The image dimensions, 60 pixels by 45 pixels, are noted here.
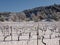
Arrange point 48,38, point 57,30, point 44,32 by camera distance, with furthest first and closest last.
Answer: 1. point 57,30
2. point 44,32
3. point 48,38

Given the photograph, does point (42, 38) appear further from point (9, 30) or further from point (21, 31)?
point (9, 30)

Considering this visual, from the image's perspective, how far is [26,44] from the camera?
3072 mm

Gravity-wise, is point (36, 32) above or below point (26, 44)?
above

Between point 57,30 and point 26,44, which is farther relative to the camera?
point 57,30

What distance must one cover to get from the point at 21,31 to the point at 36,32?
36 centimetres

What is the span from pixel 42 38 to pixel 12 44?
61 centimetres

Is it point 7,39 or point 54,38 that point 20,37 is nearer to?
point 7,39

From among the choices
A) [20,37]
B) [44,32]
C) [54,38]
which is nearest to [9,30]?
[20,37]

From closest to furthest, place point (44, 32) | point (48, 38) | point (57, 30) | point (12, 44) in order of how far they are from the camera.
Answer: point (12, 44)
point (48, 38)
point (44, 32)
point (57, 30)

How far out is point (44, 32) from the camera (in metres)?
3.44

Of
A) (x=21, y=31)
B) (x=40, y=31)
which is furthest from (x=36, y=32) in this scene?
(x=21, y=31)

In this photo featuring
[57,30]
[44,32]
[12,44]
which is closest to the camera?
[12,44]

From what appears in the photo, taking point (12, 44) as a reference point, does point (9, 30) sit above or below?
above

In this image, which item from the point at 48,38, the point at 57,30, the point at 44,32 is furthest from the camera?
the point at 57,30
